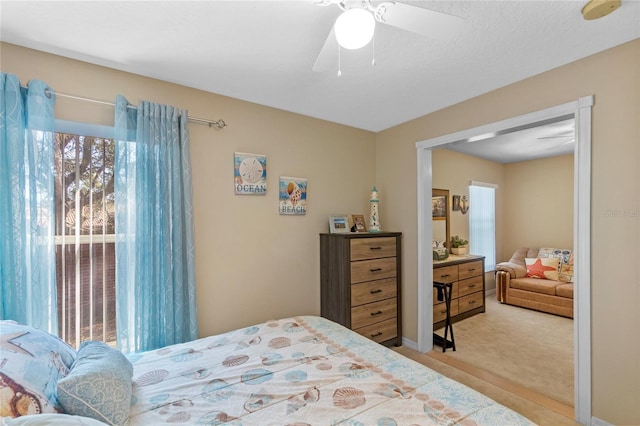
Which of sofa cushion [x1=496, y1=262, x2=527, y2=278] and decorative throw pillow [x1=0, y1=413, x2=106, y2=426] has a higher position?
decorative throw pillow [x1=0, y1=413, x2=106, y2=426]

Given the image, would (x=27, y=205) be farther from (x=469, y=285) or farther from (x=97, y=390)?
(x=469, y=285)

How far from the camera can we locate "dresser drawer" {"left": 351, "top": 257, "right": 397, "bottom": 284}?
286cm

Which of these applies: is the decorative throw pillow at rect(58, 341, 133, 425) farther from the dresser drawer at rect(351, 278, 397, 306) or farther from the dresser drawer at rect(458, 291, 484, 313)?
the dresser drawer at rect(458, 291, 484, 313)

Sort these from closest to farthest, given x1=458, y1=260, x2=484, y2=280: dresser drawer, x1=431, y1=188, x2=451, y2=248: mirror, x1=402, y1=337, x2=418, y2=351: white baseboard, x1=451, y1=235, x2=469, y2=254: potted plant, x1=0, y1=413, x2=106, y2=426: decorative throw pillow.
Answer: x1=0, y1=413, x2=106, y2=426: decorative throw pillow → x1=402, y1=337, x2=418, y2=351: white baseboard → x1=458, y1=260, x2=484, y2=280: dresser drawer → x1=431, y1=188, x2=451, y2=248: mirror → x1=451, y1=235, x2=469, y2=254: potted plant

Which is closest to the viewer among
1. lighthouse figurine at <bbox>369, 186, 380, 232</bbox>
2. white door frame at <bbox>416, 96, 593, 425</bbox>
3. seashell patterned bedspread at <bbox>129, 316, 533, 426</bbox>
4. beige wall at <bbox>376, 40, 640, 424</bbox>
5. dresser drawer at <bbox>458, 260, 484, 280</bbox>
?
seashell patterned bedspread at <bbox>129, 316, 533, 426</bbox>


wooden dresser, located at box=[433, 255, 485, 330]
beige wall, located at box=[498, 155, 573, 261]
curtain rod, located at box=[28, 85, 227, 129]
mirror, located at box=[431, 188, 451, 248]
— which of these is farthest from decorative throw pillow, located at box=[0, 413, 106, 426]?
beige wall, located at box=[498, 155, 573, 261]

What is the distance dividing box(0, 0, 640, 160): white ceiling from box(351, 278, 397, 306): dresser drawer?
1.87 metres

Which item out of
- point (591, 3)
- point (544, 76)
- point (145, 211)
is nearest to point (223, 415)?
point (145, 211)

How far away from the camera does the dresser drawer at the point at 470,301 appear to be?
13.4ft

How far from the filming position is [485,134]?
2.51 metres

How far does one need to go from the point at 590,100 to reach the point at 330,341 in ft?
7.75

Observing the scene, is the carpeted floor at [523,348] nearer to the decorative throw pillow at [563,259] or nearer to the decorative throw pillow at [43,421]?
the decorative throw pillow at [563,259]

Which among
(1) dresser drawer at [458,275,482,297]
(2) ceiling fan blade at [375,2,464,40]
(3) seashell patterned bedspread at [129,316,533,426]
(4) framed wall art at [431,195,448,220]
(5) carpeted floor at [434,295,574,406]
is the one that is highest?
(2) ceiling fan blade at [375,2,464,40]

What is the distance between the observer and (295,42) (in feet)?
5.74
